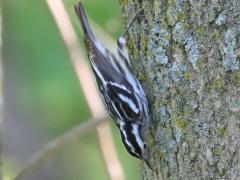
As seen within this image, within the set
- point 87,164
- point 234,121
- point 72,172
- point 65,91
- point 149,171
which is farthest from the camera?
point 72,172

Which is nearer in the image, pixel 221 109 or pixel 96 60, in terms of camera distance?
pixel 221 109

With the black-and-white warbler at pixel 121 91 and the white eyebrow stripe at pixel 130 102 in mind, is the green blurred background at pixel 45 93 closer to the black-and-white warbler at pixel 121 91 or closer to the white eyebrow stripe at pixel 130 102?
the black-and-white warbler at pixel 121 91

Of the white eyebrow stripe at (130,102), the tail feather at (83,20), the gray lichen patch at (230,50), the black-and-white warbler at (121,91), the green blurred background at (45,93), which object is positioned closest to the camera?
the gray lichen patch at (230,50)

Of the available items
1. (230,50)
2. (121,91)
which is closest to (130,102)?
(121,91)

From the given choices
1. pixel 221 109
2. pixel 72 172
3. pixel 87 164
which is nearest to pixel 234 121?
pixel 221 109

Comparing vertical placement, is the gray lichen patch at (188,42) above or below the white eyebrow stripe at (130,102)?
above

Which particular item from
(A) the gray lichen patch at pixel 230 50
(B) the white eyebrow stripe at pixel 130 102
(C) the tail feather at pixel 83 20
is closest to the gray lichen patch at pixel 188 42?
(A) the gray lichen patch at pixel 230 50

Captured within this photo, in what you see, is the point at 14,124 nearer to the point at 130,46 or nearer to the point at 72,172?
the point at 72,172
